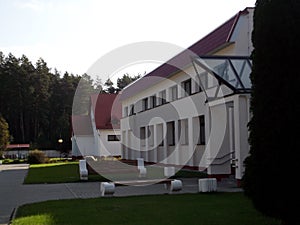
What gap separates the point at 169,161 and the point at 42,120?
5228 cm

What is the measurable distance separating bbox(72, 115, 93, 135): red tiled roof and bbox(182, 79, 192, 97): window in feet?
103

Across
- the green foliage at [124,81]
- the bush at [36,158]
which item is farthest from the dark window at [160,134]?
the green foliage at [124,81]

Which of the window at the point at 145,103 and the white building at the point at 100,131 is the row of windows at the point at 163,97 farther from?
Result: the white building at the point at 100,131

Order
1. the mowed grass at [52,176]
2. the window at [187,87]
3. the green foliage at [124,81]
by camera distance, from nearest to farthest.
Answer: the mowed grass at [52,176]
the window at [187,87]
the green foliage at [124,81]

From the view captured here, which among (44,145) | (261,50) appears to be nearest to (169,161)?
(261,50)

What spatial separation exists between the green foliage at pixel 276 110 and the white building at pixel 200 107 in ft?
28.3

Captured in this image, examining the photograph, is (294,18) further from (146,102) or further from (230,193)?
(146,102)

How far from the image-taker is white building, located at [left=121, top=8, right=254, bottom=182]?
665 inches

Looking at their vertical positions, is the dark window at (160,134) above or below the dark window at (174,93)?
below

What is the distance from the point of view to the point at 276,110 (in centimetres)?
756

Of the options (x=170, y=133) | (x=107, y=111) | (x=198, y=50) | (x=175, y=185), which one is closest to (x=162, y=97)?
(x=170, y=133)

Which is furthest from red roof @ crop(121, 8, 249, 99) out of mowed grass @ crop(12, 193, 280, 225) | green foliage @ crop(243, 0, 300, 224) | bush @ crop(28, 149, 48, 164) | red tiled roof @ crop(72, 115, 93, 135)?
red tiled roof @ crop(72, 115, 93, 135)

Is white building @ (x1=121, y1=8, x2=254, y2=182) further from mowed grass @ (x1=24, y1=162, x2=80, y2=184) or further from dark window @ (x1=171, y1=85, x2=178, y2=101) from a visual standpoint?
mowed grass @ (x1=24, y1=162, x2=80, y2=184)

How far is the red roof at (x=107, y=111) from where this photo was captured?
53438mm
